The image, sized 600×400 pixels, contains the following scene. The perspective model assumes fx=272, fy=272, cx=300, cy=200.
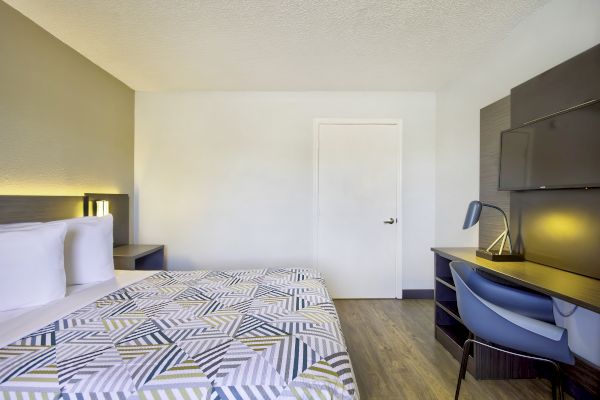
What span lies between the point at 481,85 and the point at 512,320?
2.06 meters

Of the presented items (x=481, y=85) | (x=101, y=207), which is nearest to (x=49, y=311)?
(x=101, y=207)

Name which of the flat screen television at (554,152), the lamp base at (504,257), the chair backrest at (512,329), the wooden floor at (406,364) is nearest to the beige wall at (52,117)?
the wooden floor at (406,364)

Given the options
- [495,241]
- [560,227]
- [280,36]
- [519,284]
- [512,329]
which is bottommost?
[512,329]

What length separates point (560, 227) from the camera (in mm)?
1618

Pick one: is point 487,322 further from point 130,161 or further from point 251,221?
point 130,161

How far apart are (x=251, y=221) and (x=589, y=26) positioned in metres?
3.03

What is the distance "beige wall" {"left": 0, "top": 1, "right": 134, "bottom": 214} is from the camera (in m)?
1.81

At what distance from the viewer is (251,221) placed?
3.22m

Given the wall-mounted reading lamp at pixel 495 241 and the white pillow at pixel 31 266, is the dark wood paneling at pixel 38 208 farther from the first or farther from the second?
the wall-mounted reading lamp at pixel 495 241

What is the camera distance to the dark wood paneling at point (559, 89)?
143 centimetres

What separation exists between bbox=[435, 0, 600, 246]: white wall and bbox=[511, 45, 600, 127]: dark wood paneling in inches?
4.2

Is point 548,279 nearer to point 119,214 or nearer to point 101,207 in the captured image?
point 101,207

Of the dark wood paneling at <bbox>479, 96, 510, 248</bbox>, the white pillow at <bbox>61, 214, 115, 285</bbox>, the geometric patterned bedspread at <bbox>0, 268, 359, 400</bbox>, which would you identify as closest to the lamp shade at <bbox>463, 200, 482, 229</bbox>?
the dark wood paneling at <bbox>479, 96, 510, 248</bbox>

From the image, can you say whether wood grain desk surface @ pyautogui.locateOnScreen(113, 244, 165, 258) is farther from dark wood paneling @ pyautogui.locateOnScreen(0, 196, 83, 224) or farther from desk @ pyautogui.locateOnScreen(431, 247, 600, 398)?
desk @ pyautogui.locateOnScreen(431, 247, 600, 398)
